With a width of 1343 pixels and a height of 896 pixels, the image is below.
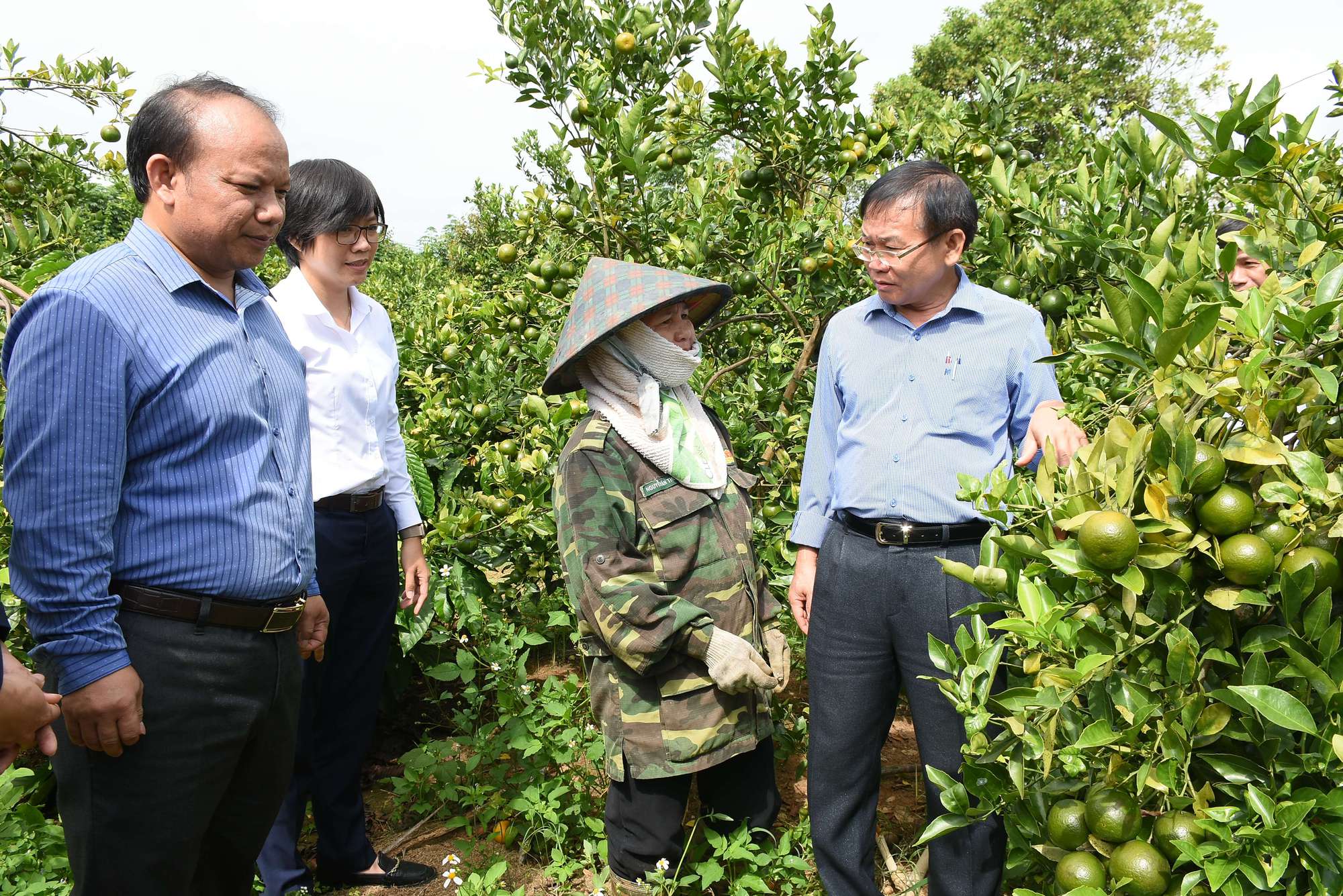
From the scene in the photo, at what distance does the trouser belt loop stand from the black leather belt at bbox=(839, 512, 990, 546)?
141 centimetres

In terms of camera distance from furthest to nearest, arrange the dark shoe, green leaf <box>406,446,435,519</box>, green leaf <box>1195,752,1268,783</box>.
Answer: green leaf <box>406,446,435,519</box>
the dark shoe
green leaf <box>1195,752,1268,783</box>

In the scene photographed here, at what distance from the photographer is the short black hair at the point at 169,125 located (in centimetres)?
166

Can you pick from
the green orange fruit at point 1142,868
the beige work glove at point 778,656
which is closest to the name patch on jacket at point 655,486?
the beige work glove at point 778,656

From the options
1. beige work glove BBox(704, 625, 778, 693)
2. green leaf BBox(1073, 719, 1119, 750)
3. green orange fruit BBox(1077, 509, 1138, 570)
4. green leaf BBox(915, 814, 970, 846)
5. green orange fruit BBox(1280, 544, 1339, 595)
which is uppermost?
green orange fruit BBox(1077, 509, 1138, 570)

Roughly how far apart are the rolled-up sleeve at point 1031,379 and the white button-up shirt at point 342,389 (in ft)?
5.46

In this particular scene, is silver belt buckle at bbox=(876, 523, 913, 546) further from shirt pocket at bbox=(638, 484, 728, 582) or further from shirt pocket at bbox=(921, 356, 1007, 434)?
shirt pocket at bbox=(638, 484, 728, 582)

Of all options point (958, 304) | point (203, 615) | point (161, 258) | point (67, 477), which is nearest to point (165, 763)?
point (203, 615)

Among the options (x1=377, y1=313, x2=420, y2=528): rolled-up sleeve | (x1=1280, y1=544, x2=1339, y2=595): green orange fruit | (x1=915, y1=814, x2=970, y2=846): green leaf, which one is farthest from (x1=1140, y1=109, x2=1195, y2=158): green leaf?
(x1=377, y1=313, x2=420, y2=528): rolled-up sleeve

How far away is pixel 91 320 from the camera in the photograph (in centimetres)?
153

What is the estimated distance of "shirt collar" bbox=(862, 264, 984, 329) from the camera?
7.36 feet

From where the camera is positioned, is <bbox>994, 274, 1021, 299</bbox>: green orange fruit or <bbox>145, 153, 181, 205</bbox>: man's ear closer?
<bbox>145, 153, 181, 205</bbox>: man's ear

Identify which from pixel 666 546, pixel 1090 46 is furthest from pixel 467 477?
pixel 1090 46

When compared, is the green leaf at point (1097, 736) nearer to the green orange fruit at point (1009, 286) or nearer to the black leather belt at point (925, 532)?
the black leather belt at point (925, 532)

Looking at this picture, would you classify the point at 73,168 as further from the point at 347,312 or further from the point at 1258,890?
the point at 1258,890
